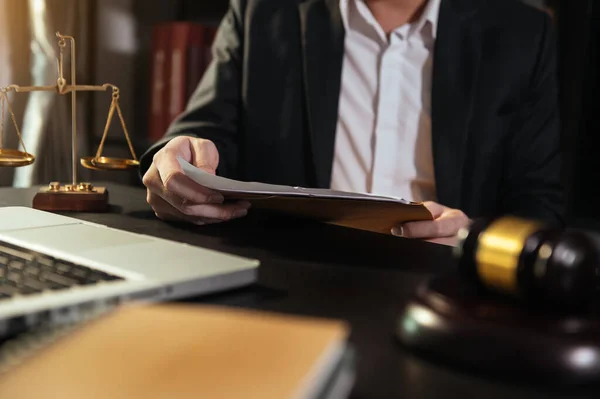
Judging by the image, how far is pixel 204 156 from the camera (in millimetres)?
1066

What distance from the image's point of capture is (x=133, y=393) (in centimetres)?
28

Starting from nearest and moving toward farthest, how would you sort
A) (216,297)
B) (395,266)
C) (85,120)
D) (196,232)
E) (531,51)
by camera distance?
(216,297) → (395,266) → (196,232) → (531,51) → (85,120)

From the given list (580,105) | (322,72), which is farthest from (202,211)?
(580,105)

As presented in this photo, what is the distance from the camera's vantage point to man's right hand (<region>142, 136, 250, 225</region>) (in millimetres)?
900

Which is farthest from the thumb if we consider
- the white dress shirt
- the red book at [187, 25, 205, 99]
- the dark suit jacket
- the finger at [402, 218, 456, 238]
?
the red book at [187, 25, 205, 99]

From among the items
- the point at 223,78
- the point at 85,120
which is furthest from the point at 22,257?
the point at 85,120

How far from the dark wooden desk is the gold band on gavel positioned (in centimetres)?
7

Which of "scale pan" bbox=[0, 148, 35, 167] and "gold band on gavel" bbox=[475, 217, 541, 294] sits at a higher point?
"gold band on gavel" bbox=[475, 217, 541, 294]

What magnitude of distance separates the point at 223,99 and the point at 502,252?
1144 mm

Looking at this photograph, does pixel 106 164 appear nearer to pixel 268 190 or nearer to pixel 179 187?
pixel 179 187

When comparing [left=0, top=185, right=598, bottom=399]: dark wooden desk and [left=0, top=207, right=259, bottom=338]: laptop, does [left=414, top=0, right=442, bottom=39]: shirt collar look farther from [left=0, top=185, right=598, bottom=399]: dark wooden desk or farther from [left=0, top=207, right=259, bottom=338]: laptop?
[left=0, top=207, right=259, bottom=338]: laptop

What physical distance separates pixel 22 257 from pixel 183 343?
0.32 metres

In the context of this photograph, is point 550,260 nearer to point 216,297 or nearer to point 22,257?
point 216,297

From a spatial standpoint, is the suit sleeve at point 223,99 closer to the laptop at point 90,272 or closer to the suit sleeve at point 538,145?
the suit sleeve at point 538,145
